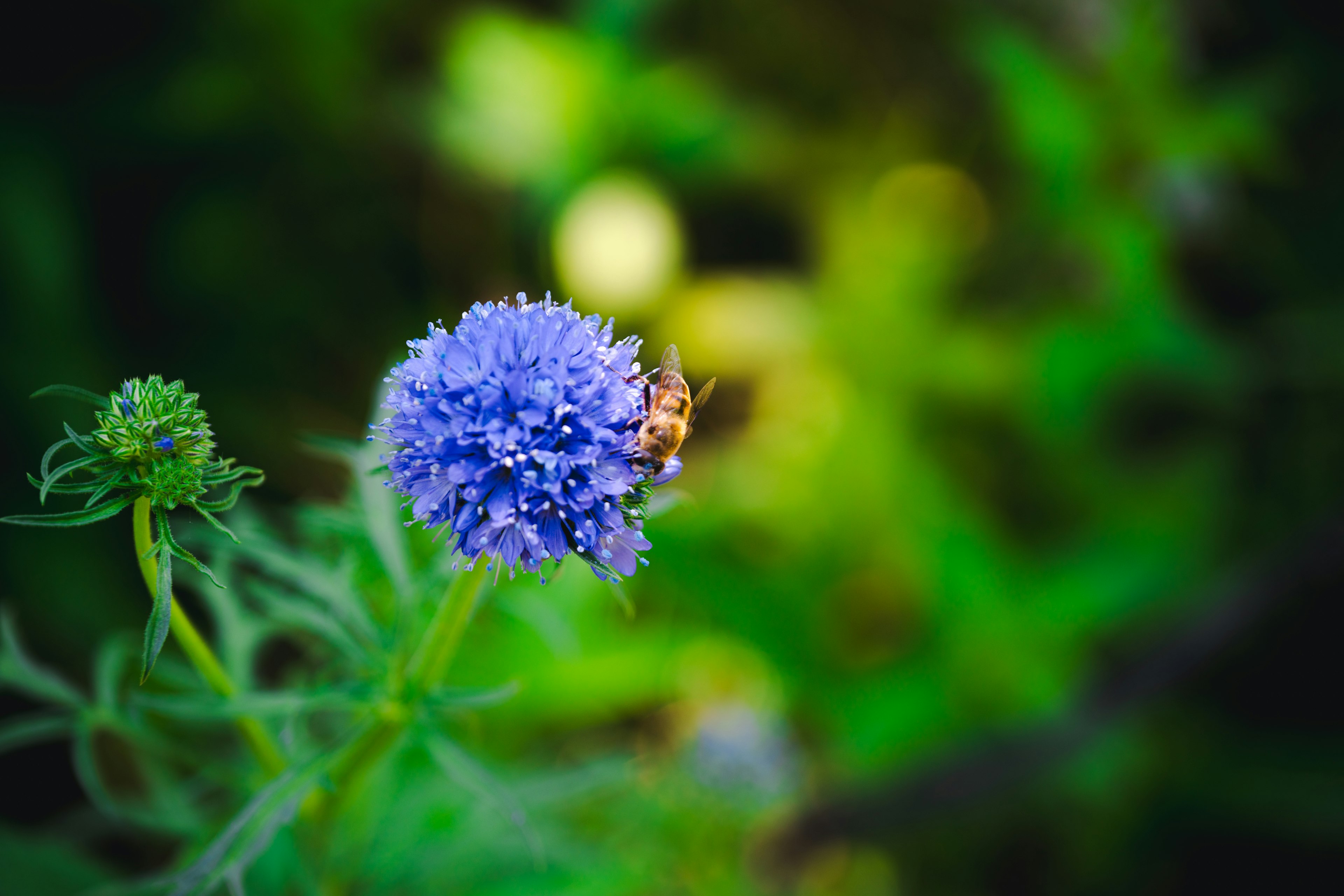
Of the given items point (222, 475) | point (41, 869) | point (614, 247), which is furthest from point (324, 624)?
point (614, 247)

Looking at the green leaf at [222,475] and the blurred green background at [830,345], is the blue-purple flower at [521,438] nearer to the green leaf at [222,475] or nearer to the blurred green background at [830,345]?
the green leaf at [222,475]

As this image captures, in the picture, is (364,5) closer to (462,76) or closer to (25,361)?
(462,76)

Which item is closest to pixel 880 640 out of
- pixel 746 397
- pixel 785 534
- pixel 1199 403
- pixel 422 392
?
pixel 785 534

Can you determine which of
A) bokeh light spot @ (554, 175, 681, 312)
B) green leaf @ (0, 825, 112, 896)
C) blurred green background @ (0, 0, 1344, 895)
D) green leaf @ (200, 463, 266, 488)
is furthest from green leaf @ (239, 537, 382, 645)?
bokeh light spot @ (554, 175, 681, 312)

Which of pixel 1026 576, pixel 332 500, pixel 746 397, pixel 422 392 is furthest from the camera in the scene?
pixel 746 397

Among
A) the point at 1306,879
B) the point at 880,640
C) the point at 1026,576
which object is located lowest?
the point at 1306,879

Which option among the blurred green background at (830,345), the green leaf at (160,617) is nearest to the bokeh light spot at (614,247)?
the blurred green background at (830,345)
